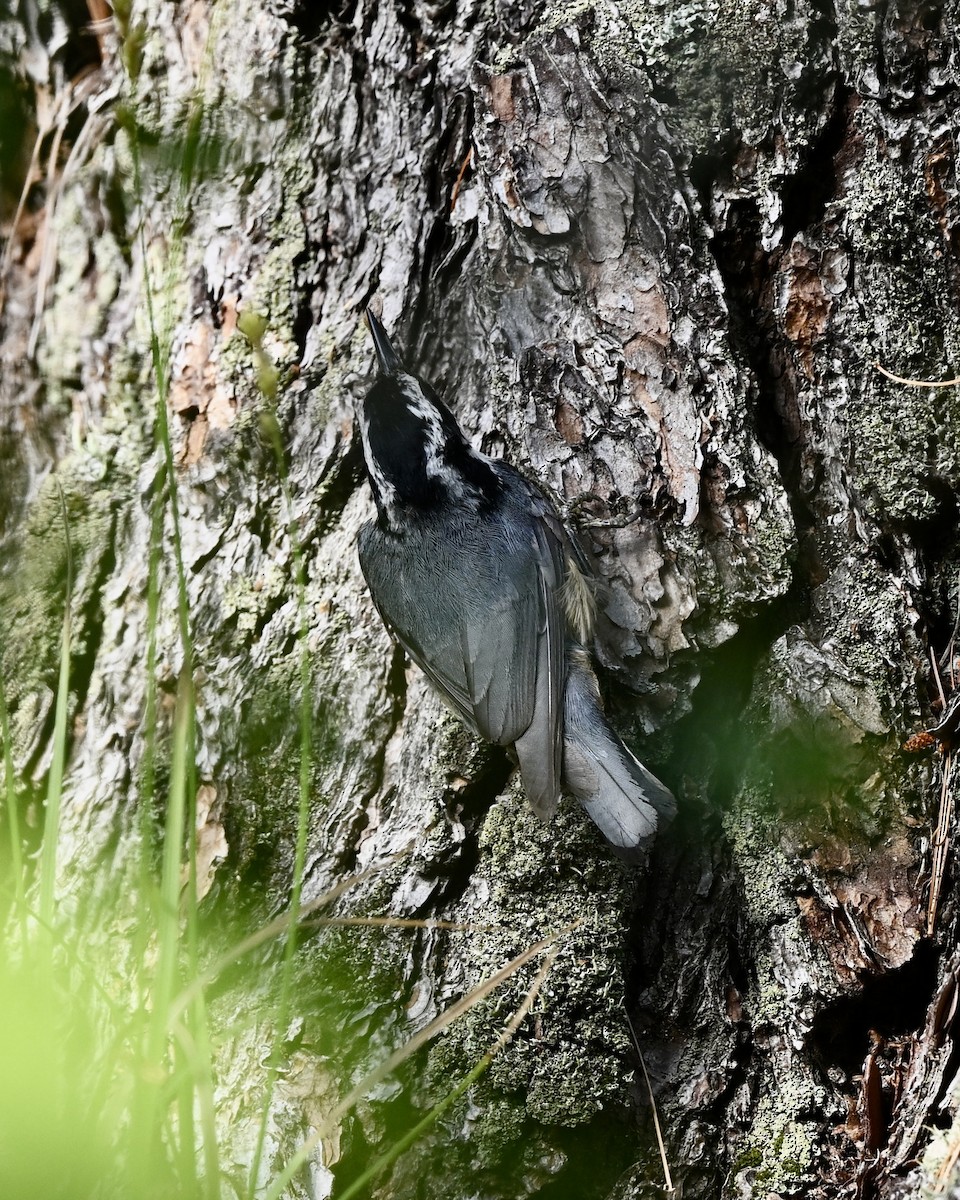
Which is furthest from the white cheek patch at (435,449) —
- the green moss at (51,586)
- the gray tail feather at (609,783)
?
the green moss at (51,586)

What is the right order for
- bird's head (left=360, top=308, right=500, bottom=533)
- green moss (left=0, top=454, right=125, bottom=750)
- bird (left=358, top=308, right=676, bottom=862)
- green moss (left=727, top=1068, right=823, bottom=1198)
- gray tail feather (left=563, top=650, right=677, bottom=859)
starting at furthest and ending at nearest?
1. green moss (left=0, top=454, right=125, bottom=750)
2. bird's head (left=360, top=308, right=500, bottom=533)
3. bird (left=358, top=308, right=676, bottom=862)
4. gray tail feather (left=563, top=650, right=677, bottom=859)
5. green moss (left=727, top=1068, right=823, bottom=1198)

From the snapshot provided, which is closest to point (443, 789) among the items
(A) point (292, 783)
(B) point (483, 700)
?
(B) point (483, 700)

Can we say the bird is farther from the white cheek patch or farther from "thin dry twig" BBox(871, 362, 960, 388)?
"thin dry twig" BBox(871, 362, 960, 388)

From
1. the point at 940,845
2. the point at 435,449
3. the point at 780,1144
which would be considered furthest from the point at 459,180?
the point at 780,1144

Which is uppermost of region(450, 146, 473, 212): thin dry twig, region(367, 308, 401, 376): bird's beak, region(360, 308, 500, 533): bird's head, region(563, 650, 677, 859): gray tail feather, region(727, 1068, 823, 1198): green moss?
region(450, 146, 473, 212): thin dry twig

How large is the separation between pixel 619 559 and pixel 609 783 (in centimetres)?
43

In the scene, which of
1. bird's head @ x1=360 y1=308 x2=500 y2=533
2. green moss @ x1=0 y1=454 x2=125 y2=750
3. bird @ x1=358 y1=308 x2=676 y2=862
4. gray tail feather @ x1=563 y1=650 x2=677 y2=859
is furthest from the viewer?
green moss @ x1=0 y1=454 x2=125 y2=750

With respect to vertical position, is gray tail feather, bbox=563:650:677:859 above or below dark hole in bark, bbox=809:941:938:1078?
above

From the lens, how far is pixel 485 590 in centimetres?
216

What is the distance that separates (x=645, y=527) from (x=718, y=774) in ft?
1.56

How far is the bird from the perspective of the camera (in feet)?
6.24

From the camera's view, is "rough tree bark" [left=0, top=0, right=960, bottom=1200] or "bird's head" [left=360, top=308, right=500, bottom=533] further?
"bird's head" [left=360, top=308, right=500, bottom=533]

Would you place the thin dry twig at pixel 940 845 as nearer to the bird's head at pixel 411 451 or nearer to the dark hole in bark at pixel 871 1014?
the dark hole in bark at pixel 871 1014

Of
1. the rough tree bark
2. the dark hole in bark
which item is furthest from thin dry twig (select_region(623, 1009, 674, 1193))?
the dark hole in bark
